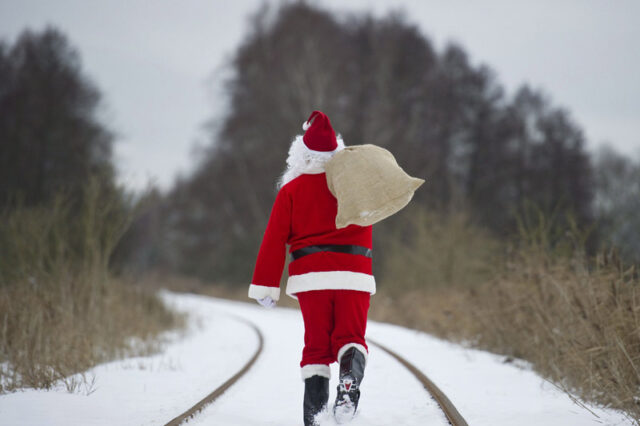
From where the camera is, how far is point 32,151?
1759cm

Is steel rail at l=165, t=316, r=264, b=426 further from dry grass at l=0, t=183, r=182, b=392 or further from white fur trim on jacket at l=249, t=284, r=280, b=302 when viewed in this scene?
dry grass at l=0, t=183, r=182, b=392

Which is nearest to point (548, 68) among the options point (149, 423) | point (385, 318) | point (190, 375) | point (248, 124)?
point (248, 124)

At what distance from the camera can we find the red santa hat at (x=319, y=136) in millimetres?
3809

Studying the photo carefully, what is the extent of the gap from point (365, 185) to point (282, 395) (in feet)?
6.80

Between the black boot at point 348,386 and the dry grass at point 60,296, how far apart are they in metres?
2.33

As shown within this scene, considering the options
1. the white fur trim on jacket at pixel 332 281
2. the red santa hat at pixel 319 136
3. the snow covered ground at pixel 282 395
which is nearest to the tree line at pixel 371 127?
the snow covered ground at pixel 282 395

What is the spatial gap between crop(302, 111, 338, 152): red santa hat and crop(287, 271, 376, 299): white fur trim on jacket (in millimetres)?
797

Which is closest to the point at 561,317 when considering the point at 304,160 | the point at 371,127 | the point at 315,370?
the point at 315,370

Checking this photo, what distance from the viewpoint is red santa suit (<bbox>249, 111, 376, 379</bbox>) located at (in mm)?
3600

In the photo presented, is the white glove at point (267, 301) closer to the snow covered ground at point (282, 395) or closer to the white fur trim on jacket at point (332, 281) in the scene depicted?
the white fur trim on jacket at point (332, 281)

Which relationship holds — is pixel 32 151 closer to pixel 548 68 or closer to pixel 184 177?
pixel 184 177

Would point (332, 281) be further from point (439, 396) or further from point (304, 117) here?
point (304, 117)

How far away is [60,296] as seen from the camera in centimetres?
698

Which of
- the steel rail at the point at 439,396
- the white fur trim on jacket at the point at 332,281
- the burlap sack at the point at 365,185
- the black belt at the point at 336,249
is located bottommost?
the steel rail at the point at 439,396
